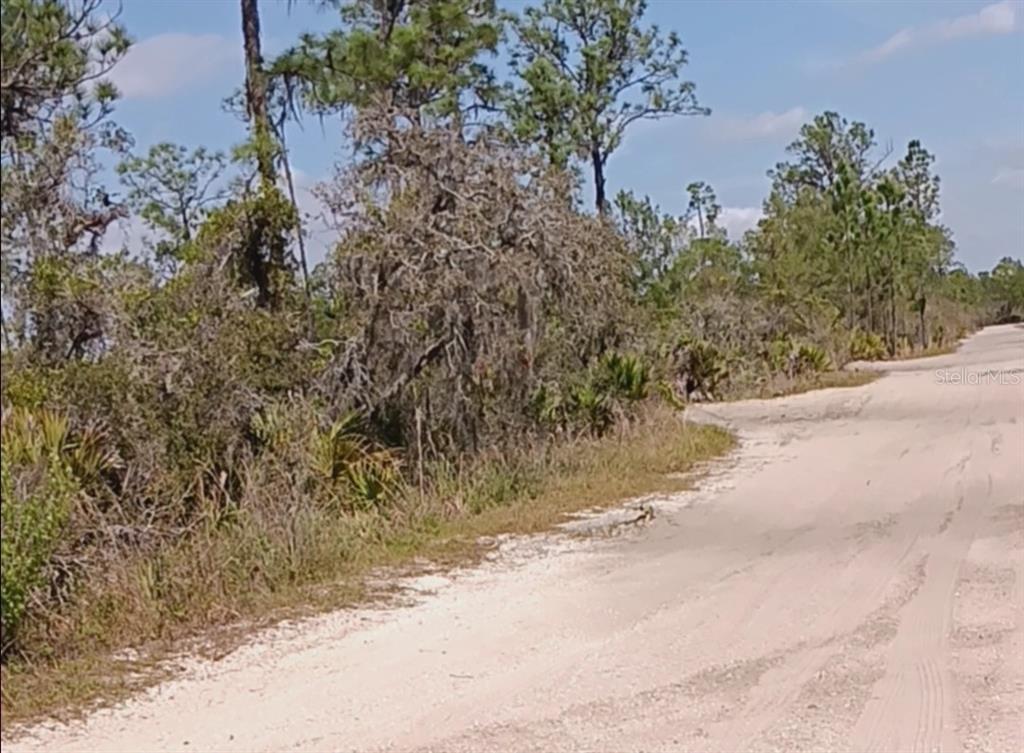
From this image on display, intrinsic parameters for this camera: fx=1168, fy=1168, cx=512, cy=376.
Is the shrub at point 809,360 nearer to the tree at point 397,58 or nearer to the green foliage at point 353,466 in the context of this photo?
the tree at point 397,58

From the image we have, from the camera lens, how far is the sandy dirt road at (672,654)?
5.10 metres

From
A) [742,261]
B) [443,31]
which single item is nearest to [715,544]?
[443,31]

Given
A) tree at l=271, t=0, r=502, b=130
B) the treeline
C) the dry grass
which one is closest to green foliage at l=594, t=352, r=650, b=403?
the treeline

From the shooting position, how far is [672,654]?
624 cm

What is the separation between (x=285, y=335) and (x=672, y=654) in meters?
6.10

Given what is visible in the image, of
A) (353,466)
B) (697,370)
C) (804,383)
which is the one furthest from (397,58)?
(804,383)

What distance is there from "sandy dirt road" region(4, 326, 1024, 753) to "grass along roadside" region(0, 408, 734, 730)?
296mm

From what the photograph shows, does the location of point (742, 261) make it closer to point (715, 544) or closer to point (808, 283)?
point (808, 283)

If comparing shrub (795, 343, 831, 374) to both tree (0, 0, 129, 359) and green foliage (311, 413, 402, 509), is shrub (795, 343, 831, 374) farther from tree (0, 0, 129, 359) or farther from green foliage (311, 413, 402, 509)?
tree (0, 0, 129, 359)

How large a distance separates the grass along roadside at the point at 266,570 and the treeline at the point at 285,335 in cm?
4

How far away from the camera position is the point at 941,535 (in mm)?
9117

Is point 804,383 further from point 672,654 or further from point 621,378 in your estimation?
point 672,654

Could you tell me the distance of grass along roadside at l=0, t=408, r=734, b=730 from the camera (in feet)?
19.5

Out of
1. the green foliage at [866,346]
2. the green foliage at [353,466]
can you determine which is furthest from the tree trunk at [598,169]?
the green foliage at [353,466]
